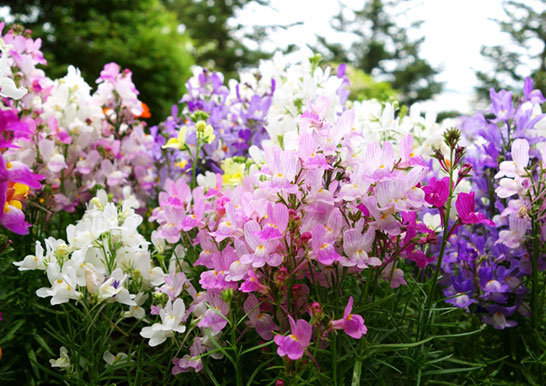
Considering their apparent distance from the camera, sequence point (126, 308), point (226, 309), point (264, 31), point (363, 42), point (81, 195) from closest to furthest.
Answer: point (226, 309), point (126, 308), point (81, 195), point (264, 31), point (363, 42)

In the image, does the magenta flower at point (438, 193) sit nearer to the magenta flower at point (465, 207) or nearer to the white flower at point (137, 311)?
the magenta flower at point (465, 207)

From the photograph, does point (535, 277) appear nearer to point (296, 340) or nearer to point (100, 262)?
point (296, 340)

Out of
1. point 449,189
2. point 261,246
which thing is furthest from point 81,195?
point 449,189

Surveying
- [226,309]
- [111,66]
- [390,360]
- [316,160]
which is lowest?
[390,360]

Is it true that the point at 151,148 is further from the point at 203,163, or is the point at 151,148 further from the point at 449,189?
the point at 449,189

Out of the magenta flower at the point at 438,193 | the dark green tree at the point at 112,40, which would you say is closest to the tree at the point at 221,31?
the dark green tree at the point at 112,40

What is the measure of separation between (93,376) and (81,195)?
3.41ft

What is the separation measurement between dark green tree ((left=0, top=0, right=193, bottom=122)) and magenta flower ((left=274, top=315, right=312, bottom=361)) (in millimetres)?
6176

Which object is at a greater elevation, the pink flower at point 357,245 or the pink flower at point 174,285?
the pink flower at point 357,245

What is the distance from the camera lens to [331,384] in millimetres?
1236

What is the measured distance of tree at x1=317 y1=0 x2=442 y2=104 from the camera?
771 inches

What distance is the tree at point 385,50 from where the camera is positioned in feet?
64.2

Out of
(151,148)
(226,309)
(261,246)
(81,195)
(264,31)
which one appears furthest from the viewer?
(264,31)

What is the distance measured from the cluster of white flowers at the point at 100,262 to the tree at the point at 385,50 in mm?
18984
